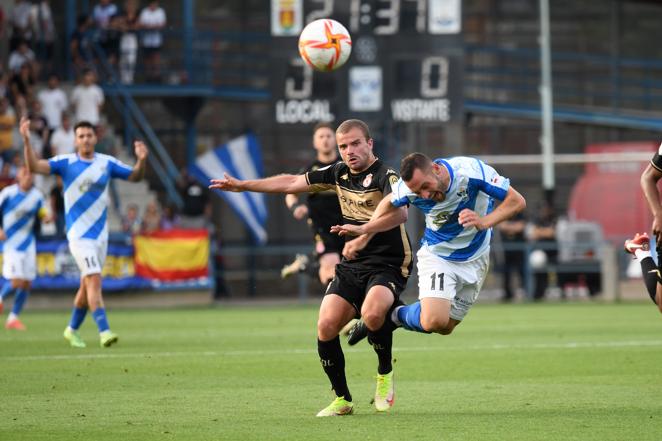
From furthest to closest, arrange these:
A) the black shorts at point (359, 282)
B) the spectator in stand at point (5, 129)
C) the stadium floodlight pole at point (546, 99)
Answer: the stadium floodlight pole at point (546, 99)
the spectator in stand at point (5, 129)
the black shorts at point (359, 282)

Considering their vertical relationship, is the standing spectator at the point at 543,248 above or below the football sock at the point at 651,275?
below

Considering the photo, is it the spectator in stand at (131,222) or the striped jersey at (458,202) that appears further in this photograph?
the spectator in stand at (131,222)

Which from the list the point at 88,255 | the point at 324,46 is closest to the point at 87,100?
the point at 88,255

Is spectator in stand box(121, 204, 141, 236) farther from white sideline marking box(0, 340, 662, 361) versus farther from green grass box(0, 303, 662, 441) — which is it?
white sideline marking box(0, 340, 662, 361)

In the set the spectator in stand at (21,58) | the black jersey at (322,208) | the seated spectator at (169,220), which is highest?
the spectator in stand at (21,58)

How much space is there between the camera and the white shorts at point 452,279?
975 cm

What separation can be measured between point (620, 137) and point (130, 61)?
13533 mm

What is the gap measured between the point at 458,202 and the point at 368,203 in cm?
70

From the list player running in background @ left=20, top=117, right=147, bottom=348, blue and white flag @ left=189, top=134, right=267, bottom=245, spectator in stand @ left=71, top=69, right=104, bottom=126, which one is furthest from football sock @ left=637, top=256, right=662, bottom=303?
blue and white flag @ left=189, top=134, right=267, bottom=245

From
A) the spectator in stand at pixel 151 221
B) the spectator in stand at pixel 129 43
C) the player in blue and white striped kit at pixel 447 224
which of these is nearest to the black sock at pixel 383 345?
the player in blue and white striped kit at pixel 447 224

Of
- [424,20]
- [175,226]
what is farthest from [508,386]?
[175,226]

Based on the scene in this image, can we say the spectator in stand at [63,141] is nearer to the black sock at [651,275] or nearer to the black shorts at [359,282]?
the black shorts at [359,282]

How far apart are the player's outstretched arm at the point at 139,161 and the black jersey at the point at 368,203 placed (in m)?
4.21

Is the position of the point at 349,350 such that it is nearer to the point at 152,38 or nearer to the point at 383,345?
the point at 383,345
